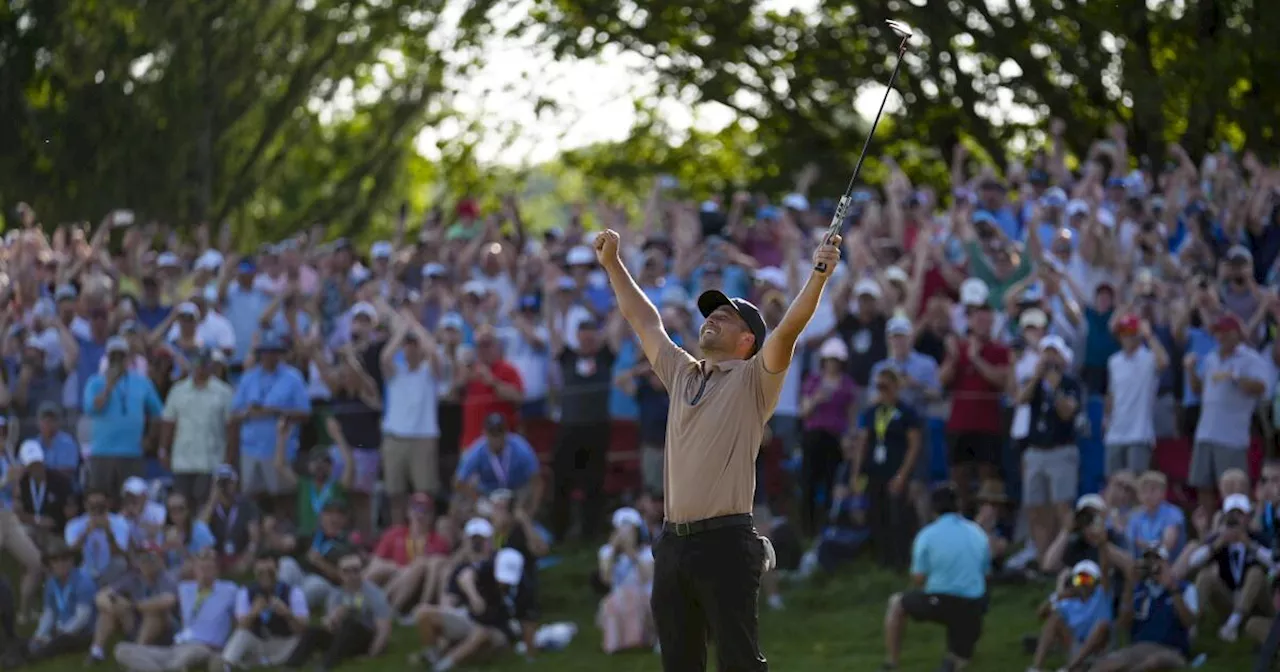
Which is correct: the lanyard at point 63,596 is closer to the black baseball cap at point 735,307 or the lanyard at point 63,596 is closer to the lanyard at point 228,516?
the lanyard at point 228,516

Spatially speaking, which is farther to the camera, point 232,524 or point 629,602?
point 232,524

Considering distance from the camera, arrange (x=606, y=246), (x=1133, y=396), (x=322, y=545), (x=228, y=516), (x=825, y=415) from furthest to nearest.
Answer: (x=228, y=516), (x=322, y=545), (x=825, y=415), (x=1133, y=396), (x=606, y=246)

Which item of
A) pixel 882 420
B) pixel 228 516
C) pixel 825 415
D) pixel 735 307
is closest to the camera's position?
pixel 735 307

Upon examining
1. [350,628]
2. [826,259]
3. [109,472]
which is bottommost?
[350,628]

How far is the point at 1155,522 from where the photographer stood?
1580 centimetres

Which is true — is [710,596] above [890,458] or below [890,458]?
below

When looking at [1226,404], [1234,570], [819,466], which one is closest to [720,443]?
[1234,570]

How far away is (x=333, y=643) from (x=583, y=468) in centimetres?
245

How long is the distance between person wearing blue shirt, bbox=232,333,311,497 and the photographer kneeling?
6.74 m

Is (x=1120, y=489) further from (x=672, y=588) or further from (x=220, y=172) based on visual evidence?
(x=220, y=172)

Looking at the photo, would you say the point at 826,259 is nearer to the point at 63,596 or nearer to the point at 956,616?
the point at 956,616

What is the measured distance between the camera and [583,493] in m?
18.8

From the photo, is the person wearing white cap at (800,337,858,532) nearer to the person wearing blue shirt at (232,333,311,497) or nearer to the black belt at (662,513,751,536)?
the person wearing blue shirt at (232,333,311,497)

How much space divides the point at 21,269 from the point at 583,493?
509 cm
